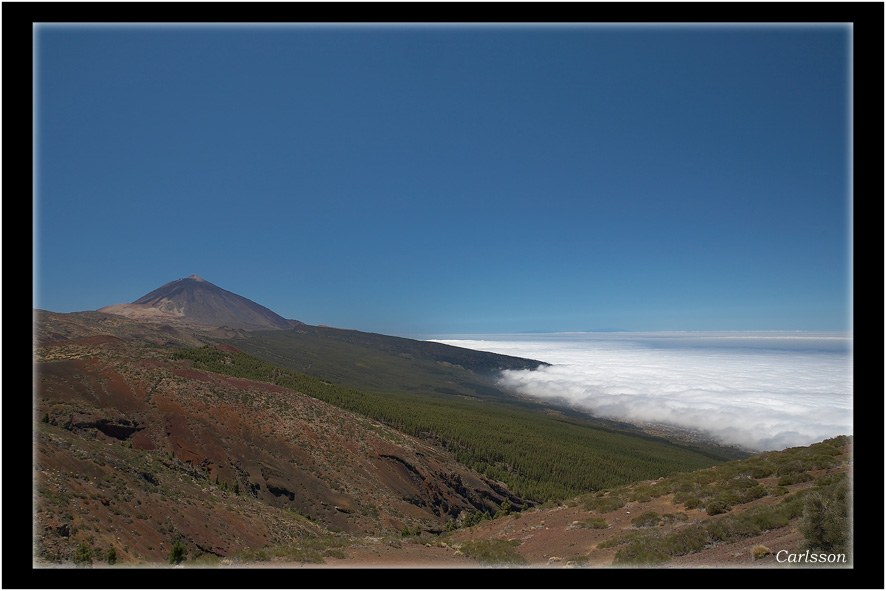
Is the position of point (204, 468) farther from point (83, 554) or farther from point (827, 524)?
point (827, 524)

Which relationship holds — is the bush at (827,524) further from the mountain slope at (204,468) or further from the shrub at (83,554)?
the shrub at (83,554)

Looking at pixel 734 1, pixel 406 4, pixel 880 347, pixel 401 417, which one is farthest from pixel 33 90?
pixel 401 417

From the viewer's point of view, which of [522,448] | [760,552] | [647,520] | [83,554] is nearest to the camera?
[760,552]

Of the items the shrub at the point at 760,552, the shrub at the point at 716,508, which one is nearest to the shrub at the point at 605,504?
the shrub at the point at 716,508

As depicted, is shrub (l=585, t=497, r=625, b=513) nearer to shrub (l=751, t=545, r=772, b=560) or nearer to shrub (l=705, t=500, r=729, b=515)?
shrub (l=705, t=500, r=729, b=515)

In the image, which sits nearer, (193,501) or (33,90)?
(33,90)

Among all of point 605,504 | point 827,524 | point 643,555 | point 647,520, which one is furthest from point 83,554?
point 605,504

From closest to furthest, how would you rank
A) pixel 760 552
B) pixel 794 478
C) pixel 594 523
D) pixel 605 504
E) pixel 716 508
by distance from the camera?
pixel 760 552 → pixel 716 508 → pixel 594 523 → pixel 794 478 → pixel 605 504

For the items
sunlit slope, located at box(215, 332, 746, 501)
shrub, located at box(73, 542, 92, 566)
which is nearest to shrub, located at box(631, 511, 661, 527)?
shrub, located at box(73, 542, 92, 566)

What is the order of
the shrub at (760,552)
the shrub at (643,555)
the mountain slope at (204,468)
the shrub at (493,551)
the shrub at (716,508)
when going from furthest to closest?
1. the mountain slope at (204,468)
2. the shrub at (716,508)
3. the shrub at (493,551)
4. the shrub at (643,555)
5. the shrub at (760,552)

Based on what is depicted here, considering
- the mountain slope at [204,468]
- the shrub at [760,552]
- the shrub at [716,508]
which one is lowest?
the mountain slope at [204,468]

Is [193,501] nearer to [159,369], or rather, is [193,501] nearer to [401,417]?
[159,369]
